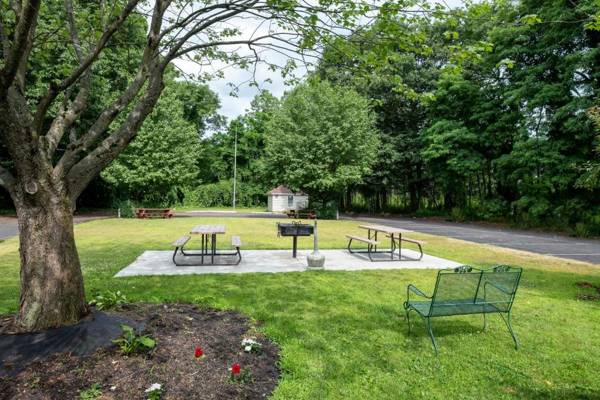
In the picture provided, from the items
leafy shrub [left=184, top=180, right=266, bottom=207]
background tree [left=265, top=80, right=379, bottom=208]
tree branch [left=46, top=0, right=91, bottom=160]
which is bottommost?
leafy shrub [left=184, top=180, right=266, bottom=207]

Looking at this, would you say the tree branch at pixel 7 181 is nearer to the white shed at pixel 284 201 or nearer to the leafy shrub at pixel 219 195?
the white shed at pixel 284 201

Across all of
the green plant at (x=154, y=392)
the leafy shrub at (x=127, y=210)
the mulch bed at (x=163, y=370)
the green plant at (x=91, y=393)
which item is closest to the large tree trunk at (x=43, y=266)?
the mulch bed at (x=163, y=370)

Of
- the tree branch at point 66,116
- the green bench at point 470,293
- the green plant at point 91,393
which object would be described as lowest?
the green plant at point 91,393

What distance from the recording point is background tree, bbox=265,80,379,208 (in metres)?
25.3

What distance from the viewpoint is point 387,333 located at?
439 centimetres

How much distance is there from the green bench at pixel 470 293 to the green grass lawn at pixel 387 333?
36 cm

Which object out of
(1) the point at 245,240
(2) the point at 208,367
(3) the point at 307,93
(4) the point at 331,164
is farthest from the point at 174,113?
(2) the point at 208,367

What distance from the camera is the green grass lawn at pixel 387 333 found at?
323cm

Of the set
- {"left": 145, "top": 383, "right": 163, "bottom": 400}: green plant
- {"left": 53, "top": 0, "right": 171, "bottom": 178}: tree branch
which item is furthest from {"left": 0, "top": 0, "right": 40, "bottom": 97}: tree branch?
{"left": 145, "top": 383, "right": 163, "bottom": 400}: green plant

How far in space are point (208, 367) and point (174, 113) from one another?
26932mm

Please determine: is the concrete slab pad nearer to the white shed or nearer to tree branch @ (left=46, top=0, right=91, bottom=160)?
tree branch @ (left=46, top=0, right=91, bottom=160)

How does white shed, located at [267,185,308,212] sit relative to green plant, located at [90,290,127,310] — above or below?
above

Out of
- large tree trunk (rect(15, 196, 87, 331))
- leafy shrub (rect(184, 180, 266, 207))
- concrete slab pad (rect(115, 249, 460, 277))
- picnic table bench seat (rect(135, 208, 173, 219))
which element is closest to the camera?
large tree trunk (rect(15, 196, 87, 331))

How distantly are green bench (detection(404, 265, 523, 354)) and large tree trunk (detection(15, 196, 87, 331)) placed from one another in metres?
3.87
